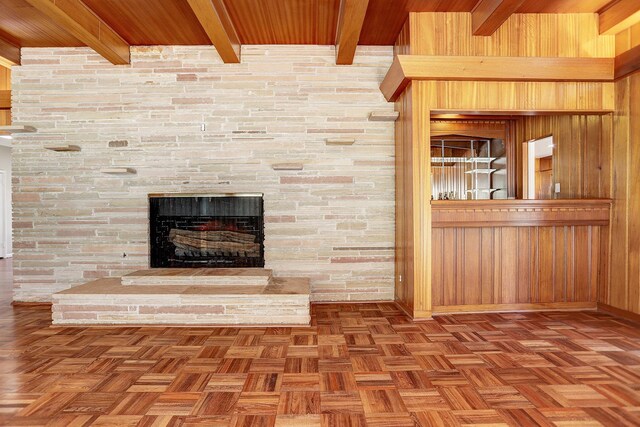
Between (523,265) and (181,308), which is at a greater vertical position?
(523,265)

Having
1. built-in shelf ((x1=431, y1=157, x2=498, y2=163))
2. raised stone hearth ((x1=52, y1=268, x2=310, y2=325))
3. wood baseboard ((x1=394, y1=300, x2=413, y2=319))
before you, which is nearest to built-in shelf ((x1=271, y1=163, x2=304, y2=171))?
raised stone hearth ((x1=52, y1=268, x2=310, y2=325))

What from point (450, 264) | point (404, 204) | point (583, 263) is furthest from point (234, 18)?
point (583, 263)

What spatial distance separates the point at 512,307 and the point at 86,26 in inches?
182

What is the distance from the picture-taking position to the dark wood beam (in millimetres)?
3378

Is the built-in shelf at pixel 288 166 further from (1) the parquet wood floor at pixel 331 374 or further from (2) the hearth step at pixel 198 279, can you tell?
(1) the parquet wood floor at pixel 331 374

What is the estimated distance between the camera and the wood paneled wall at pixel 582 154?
3.83m

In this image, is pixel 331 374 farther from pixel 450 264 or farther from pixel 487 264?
pixel 487 264

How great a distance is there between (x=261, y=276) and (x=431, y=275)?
161 centimetres

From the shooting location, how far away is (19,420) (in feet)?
6.36

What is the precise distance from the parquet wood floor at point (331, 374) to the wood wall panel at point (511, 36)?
2.38 metres

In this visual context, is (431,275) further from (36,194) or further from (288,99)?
(36,194)

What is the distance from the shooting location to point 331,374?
2.44m

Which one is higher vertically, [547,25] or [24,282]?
[547,25]

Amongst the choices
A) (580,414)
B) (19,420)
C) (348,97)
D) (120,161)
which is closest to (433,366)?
(580,414)
